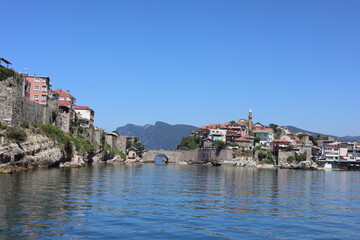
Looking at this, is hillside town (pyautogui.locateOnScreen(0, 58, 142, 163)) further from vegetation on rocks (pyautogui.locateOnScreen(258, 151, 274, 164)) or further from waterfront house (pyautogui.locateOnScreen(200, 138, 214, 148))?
vegetation on rocks (pyautogui.locateOnScreen(258, 151, 274, 164))

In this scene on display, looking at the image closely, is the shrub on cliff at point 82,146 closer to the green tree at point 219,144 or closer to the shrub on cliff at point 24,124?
the shrub on cliff at point 24,124

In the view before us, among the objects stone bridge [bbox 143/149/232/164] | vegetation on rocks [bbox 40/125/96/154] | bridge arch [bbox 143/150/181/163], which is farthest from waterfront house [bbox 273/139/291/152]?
vegetation on rocks [bbox 40/125/96/154]

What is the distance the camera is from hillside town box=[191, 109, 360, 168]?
12846cm

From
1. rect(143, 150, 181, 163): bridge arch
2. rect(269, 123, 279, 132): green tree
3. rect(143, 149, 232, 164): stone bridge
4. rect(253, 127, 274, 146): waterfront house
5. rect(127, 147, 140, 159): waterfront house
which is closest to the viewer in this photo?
rect(143, 149, 232, 164): stone bridge

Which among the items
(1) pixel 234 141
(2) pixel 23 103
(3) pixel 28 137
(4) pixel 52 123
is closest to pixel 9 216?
(3) pixel 28 137

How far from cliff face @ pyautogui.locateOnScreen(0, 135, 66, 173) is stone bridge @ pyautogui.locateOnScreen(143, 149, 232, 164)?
6614 cm

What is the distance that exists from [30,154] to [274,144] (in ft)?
307

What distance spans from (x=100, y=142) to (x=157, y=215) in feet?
280

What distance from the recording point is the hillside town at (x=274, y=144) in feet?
421

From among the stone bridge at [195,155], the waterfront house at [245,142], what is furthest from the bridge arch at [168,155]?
the waterfront house at [245,142]

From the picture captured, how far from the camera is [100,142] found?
340 feet

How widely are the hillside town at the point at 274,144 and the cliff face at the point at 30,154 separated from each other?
243 feet

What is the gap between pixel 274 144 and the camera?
131 m

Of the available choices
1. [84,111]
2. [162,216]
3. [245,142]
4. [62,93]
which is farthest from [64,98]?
[162,216]
